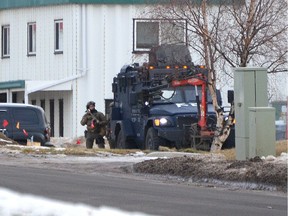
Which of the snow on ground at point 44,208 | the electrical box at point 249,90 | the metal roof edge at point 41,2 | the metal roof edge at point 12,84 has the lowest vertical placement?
the snow on ground at point 44,208

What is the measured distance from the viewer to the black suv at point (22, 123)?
30.6 meters

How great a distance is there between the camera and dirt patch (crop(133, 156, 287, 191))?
18.3 meters

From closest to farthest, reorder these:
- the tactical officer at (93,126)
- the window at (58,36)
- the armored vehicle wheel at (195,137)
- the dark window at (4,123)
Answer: the dark window at (4,123)
the armored vehicle wheel at (195,137)
the tactical officer at (93,126)
the window at (58,36)

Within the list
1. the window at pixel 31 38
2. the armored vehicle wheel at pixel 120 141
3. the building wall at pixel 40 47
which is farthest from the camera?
the window at pixel 31 38

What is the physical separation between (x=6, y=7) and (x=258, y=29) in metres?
20.7

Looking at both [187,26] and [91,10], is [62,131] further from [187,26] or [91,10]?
[187,26]

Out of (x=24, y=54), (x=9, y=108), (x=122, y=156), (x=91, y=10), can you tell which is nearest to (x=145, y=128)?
(x=9, y=108)

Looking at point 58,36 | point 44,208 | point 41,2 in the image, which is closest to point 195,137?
point 58,36

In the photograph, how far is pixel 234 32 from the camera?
107 ft

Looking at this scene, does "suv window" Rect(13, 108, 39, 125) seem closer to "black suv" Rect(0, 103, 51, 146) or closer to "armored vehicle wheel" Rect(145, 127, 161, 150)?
"black suv" Rect(0, 103, 51, 146)

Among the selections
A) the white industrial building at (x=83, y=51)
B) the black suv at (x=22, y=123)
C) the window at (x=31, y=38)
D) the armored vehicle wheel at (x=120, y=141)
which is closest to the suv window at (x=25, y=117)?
the black suv at (x=22, y=123)

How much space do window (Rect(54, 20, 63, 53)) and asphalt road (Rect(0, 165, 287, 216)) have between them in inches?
A: 1044

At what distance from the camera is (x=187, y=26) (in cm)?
3234

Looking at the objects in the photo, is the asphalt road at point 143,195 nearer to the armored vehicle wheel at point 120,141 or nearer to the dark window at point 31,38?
the armored vehicle wheel at point 120,141
